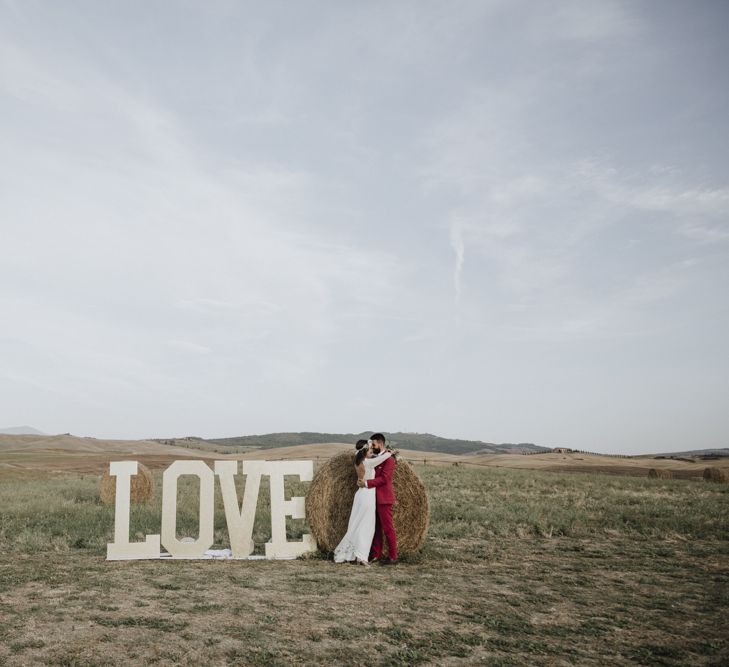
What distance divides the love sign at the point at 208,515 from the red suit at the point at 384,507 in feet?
3.90

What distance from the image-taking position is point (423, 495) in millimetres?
10656

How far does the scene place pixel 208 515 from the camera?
33.6 feet

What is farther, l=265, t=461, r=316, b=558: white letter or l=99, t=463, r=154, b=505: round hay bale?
l=99, t=463, r=154, b=505: round hay bale

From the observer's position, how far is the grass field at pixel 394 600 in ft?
18.0

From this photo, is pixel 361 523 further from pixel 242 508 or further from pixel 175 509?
pixel 175 509

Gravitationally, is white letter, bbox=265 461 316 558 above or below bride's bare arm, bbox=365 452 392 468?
below

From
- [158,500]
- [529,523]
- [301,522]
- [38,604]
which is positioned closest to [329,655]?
[38,604]

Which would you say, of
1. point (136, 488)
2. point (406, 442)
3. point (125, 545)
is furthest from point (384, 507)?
point (406, 442)

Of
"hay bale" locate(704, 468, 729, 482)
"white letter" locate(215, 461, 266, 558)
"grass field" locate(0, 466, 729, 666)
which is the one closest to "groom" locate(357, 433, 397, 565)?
"grass field" locate(0, 466, 729, 666)

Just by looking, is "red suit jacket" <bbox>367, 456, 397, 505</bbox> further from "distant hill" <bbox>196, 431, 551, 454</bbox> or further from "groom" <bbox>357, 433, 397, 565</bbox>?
"distant hill" <bbox>196, 431, 551, 454</bbox>

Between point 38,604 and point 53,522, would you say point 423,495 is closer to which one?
point 38,604

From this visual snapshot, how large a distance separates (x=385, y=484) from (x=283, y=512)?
193 centimetres

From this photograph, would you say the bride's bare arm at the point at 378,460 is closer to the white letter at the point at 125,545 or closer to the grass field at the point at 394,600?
the grass field at the point at 394,600

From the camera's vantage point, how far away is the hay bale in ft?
89.1
